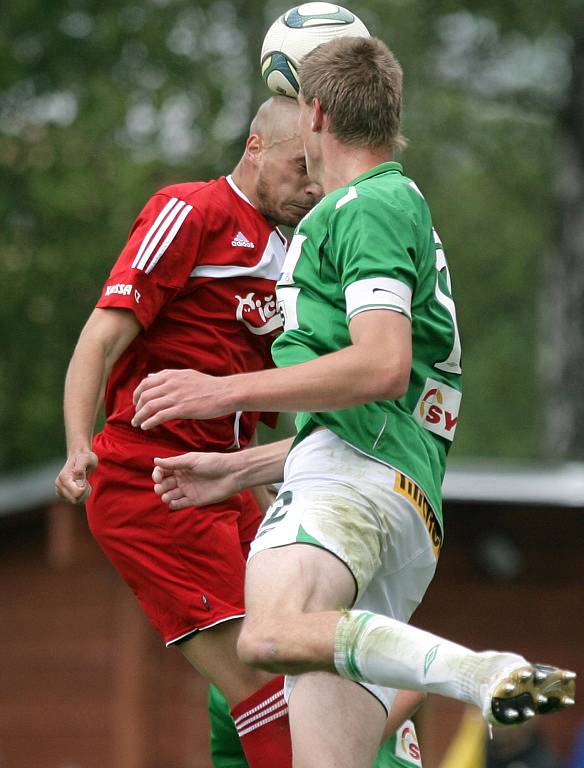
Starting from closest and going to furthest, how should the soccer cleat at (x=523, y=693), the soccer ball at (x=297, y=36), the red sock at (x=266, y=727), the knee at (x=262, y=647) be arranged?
the soccer cleat at (x=523, y=693)
the knee at (x=262, y=647)
the red sock at (x=266, y=727)
the soccer ball at (x=297, y=36)

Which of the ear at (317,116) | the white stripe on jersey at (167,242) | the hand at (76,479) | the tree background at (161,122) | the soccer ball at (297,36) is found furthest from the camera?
the tree background at (161,122)

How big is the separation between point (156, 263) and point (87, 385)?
1.66ft

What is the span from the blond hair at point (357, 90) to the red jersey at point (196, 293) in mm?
881

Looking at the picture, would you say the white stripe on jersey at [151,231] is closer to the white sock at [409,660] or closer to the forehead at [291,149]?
the forehead at [291,149]

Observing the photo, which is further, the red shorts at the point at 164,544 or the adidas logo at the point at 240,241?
the adidas logo at the point at 240,241

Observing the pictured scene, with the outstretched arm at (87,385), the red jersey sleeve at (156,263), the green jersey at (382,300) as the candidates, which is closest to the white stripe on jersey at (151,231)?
the red jersey sleeve at (156,263)

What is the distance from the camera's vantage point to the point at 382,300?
13.5ft

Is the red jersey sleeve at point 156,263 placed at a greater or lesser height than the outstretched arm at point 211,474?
greater

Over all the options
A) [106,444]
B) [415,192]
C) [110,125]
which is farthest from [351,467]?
[110,125]

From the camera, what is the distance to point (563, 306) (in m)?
17.8

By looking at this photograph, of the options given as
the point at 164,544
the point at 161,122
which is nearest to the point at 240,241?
the point at 164,544

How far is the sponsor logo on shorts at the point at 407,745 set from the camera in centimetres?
521

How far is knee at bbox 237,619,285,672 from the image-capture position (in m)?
3.97

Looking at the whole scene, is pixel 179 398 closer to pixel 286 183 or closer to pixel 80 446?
pixel 80 446
